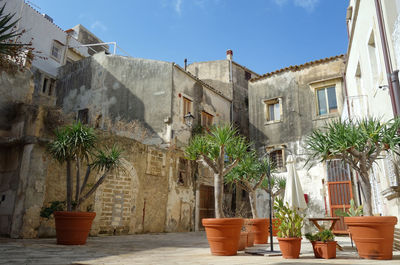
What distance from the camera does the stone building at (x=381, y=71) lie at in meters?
5.53

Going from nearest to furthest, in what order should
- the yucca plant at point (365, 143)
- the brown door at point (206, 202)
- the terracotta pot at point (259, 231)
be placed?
the yucca plant at point (365, 143)
the terracotta pot at point (259, 231)
the brown door at point (206, 202)

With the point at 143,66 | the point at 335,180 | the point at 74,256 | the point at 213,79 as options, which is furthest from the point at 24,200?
the point at 213,79

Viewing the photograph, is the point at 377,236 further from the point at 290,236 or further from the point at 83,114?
the point at 83,114

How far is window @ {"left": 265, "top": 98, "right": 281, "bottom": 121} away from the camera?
1647 cm

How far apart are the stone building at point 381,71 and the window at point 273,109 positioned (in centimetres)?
727

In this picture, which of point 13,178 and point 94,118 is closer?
point 13,178

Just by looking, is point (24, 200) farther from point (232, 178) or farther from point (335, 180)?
point (335, 180)

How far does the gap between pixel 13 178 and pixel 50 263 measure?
5400 millimetres

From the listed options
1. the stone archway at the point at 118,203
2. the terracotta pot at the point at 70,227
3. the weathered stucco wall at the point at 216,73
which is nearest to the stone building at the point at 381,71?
the terracotta pot at the point at 70,227

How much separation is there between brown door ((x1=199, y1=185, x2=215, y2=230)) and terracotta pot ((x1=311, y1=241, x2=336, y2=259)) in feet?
32.9

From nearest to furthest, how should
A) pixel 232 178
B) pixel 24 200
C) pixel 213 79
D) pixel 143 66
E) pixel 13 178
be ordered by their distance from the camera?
pixel 24 200 → pixel 13 178 → pixel 232 178 → pixel 143 66 → pixel 213 79

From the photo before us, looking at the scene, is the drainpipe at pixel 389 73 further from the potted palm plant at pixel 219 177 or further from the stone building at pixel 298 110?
the stone building at pixel 298 110

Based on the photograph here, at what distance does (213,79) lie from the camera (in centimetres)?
2031

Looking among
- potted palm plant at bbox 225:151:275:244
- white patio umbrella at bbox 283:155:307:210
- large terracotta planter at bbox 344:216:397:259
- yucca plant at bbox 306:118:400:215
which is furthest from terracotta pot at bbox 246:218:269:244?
large terracotta planter at bbox 344:216:397:259
